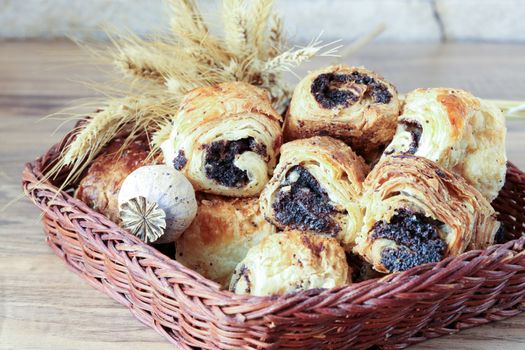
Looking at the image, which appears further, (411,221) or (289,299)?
(411,221)

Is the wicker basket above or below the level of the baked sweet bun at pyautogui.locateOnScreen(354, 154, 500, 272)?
below

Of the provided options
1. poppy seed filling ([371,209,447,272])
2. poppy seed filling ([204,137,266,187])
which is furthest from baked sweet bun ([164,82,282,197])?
poppy seed filling ([371,209,447,272])

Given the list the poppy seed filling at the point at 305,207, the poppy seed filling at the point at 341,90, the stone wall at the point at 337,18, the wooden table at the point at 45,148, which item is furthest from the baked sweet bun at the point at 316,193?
the stone wall at the point at 337,18

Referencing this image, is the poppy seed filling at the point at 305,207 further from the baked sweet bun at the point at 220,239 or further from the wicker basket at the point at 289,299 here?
the wicker basket at the point at 289,299

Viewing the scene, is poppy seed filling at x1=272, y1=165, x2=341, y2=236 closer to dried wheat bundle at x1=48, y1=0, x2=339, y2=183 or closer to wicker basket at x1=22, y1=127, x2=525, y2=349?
wicker basket at x1=22, y1=127, x2=525, y2=349

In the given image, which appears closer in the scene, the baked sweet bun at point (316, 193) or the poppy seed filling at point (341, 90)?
the baked sweet bun at point (316, 193)

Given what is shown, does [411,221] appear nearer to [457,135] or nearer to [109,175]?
[457,135]

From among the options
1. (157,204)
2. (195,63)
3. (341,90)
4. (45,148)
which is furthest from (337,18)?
(157,204)
